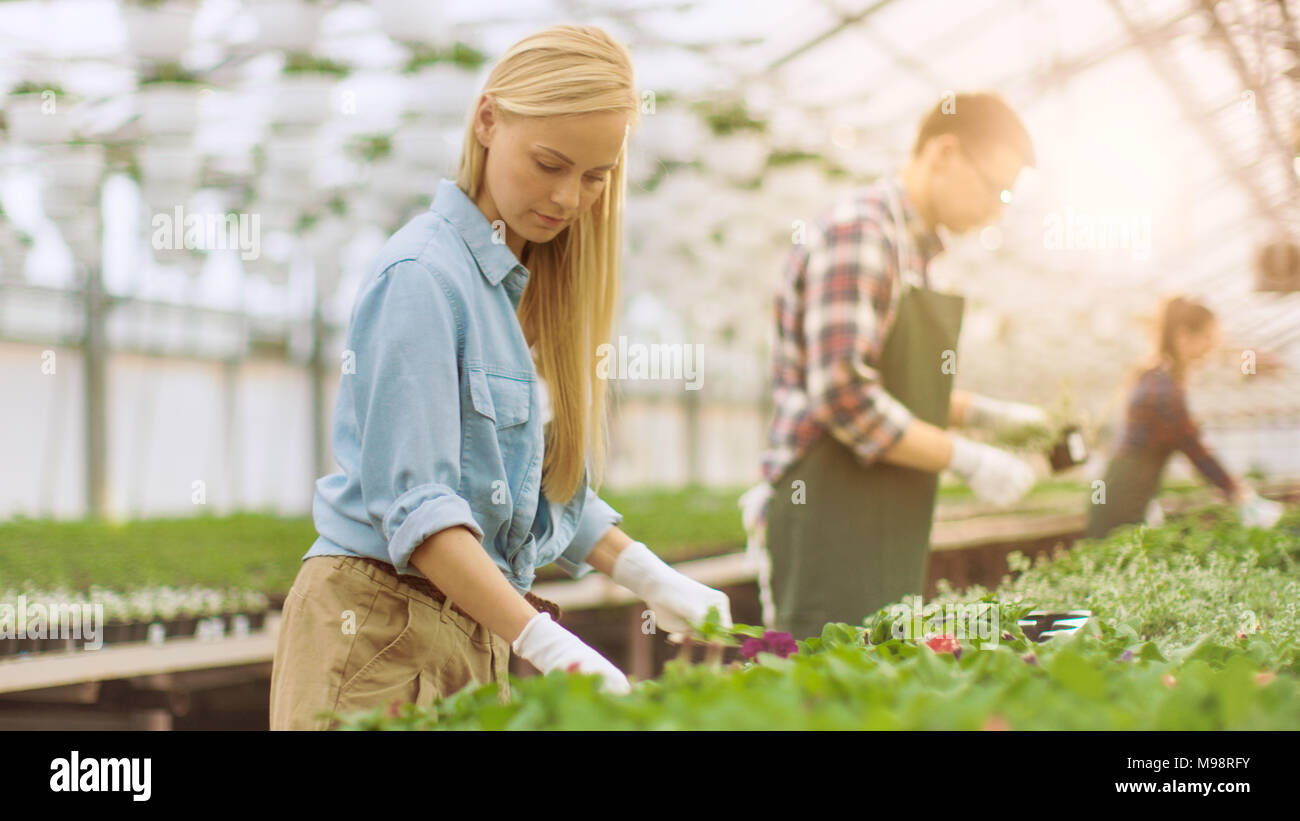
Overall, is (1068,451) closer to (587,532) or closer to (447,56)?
(587,532)

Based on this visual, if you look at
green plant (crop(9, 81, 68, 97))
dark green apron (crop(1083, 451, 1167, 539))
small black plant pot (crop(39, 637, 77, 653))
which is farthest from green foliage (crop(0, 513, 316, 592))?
dark green apron (crop(1083, 451, 1167, 539))

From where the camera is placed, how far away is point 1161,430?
312cm

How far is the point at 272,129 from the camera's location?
3.99m

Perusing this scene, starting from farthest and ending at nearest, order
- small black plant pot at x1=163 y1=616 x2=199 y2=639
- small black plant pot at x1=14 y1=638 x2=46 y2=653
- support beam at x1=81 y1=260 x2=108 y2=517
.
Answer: support beam at x1=81 y1=260 x2=108 y2=517, small black plant pot at x1=163 y1=616 x2=199 y2=639, small black plant pot at x1=14 y1=638 x2=46 y2=653

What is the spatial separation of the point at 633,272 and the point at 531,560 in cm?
465

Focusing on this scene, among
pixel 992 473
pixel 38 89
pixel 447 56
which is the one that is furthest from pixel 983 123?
pixel 38 89

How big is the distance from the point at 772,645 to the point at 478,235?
581 millimetres

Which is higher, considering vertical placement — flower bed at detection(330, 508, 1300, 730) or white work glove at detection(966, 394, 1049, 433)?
white work glove at detection(966, 394, 1049, 433)

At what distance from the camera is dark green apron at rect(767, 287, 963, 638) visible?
1.83 meters

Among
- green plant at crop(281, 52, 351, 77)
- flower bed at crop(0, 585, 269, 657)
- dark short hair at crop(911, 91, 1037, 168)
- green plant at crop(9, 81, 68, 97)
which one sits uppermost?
green plant at crop(281, 52, 351, 77)

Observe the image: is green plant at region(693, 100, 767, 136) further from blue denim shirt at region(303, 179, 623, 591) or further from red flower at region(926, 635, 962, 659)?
red flower at region(926, 635, 962, 659)

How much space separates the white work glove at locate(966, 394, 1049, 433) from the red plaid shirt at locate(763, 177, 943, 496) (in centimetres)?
53
